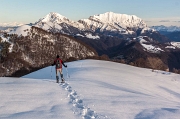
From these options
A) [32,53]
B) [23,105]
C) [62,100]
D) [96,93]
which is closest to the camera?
[23,105]

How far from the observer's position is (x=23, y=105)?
12.7 meters

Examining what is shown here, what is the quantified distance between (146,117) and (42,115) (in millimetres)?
5217

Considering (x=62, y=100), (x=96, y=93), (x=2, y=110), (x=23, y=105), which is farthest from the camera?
(x=96, y=93)

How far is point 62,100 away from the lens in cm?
1398

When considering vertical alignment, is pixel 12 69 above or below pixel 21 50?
below

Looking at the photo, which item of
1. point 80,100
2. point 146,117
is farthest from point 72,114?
point 146,117

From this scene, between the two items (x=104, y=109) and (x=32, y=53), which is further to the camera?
(x=32, y=53)

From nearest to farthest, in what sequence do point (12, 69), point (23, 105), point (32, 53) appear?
1. point (23, 105)
2. point (12, 69)
3. point (32, 53)

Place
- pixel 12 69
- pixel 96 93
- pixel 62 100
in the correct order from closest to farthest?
pixel 62 100 < pixel 96 93 < pixel 12 69

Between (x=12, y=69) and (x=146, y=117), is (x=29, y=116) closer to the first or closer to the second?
(x=146, y=117)

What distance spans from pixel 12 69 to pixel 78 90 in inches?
5366

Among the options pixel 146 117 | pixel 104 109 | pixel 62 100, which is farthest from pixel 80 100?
pixel 146 117

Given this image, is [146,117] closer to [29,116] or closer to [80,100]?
[80,100]

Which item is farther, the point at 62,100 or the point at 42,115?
the point at 62,100
